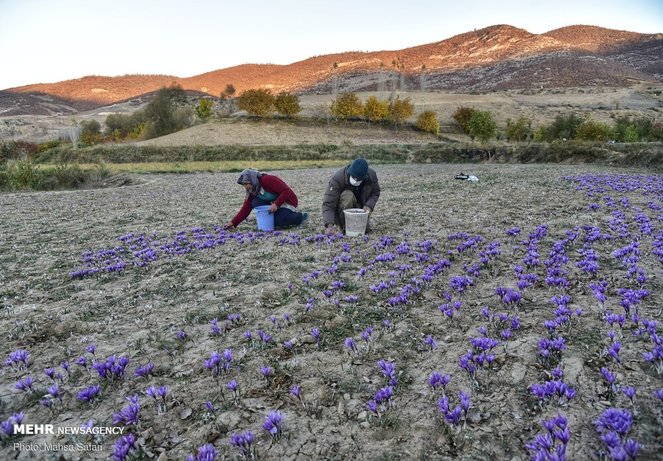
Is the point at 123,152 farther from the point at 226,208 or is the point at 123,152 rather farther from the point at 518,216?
the point at 518,216

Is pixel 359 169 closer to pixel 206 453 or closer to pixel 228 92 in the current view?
pixel 206 453

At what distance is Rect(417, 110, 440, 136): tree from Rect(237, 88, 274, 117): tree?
129 feet

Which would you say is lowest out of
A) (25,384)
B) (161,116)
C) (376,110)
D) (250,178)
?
(25,384)

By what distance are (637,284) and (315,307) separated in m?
4.39

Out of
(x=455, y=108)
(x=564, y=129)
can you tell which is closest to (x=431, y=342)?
(x=564, y=129)

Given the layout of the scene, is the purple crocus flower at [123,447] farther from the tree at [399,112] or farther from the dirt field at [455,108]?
the tree at [399,112]

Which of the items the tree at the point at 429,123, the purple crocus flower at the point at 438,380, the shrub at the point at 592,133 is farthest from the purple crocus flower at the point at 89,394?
the tree at the point at 429,123

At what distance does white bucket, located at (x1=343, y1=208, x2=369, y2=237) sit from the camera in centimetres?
899

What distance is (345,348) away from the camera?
4410 mm

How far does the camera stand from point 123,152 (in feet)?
205

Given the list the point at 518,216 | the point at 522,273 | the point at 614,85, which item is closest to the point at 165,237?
the point at 522,273

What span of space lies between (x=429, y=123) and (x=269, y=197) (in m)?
93.6

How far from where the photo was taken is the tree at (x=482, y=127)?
78.3 meters

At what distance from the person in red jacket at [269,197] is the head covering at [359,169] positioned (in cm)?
175
